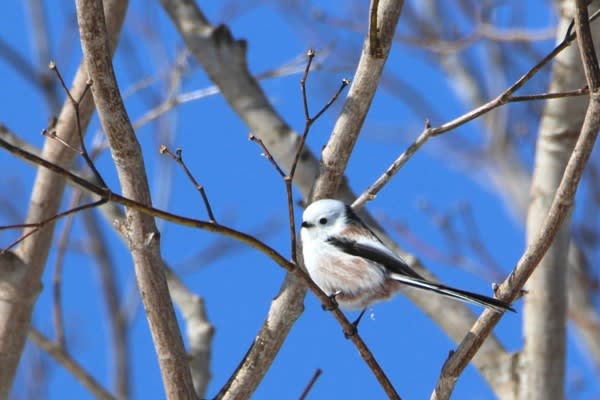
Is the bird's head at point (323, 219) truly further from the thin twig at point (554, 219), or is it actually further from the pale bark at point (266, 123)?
the thin twig at point (554, 219)

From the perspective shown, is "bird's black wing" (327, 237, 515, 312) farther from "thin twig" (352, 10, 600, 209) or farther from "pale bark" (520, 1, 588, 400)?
"pale bark" (520, 1, 588, 400)

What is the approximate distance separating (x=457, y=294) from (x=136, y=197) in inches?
27.7

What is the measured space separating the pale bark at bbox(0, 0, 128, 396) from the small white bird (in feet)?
2.21

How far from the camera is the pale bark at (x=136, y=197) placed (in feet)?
6.10

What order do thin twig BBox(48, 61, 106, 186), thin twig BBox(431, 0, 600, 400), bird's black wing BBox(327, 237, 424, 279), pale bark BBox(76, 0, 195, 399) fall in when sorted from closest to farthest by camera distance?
thin twig BBox(48, 61, 106, 186), thin twig BBox(431, 0, 600, 400), pale bark BBox(76, 0, 195, 399), bird's black wing BBox(327, 237, 424, 279)

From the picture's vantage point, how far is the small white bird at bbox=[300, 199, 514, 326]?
2.24 metres

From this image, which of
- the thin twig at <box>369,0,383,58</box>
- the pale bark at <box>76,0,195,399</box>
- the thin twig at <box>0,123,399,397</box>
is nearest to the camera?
the thin twig at <box>0,123,399,397</box>

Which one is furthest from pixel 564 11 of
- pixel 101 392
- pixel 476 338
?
pixel 101 392

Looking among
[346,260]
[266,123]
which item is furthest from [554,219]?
[266,123]

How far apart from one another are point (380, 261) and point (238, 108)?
0.89 m

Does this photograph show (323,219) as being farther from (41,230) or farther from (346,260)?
(41,230)

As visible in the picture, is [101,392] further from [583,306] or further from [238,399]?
[583,306]

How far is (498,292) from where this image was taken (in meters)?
1.85

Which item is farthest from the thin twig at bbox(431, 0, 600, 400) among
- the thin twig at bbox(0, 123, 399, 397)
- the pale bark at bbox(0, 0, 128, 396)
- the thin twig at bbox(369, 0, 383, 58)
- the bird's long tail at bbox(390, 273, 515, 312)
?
the pale bark at bbox(0, 0, 128, 396)
